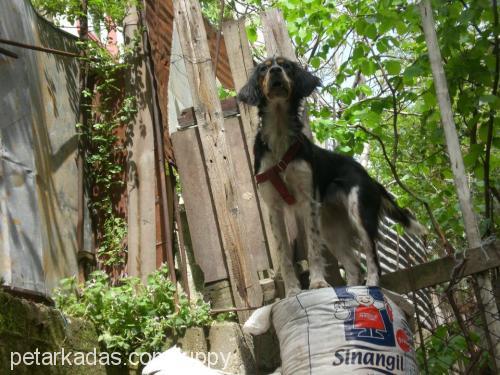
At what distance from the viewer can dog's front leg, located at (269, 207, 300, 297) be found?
14.2 ft

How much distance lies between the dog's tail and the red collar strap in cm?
81

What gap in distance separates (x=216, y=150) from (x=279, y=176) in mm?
741

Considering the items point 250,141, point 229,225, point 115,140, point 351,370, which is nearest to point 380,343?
point 351,370

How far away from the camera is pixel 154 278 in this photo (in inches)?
175

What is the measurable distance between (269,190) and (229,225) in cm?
49

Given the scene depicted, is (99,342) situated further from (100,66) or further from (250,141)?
(100,66)

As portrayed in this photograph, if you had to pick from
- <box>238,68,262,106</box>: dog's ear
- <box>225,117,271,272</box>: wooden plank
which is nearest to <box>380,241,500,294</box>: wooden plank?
<box>225,117,271,272</box>: wooden plank

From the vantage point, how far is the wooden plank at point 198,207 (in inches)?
196

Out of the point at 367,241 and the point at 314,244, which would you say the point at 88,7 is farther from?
the point at 367,241

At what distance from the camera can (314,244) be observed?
4.39 m

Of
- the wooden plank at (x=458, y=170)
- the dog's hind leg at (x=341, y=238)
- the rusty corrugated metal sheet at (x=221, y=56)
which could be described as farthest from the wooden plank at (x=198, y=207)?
the rusty corrugated metal sheet at (x=221, y=56)

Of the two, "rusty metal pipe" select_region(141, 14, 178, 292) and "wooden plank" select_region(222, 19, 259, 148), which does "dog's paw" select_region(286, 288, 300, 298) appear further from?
"wooden plank" select_region(222, 19, 259, 148)

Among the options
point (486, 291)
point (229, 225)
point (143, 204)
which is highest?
point (143, 204)

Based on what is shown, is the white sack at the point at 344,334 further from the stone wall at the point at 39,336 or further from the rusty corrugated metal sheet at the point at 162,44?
the rusty corrugated metal sheet at the point at 162,44
